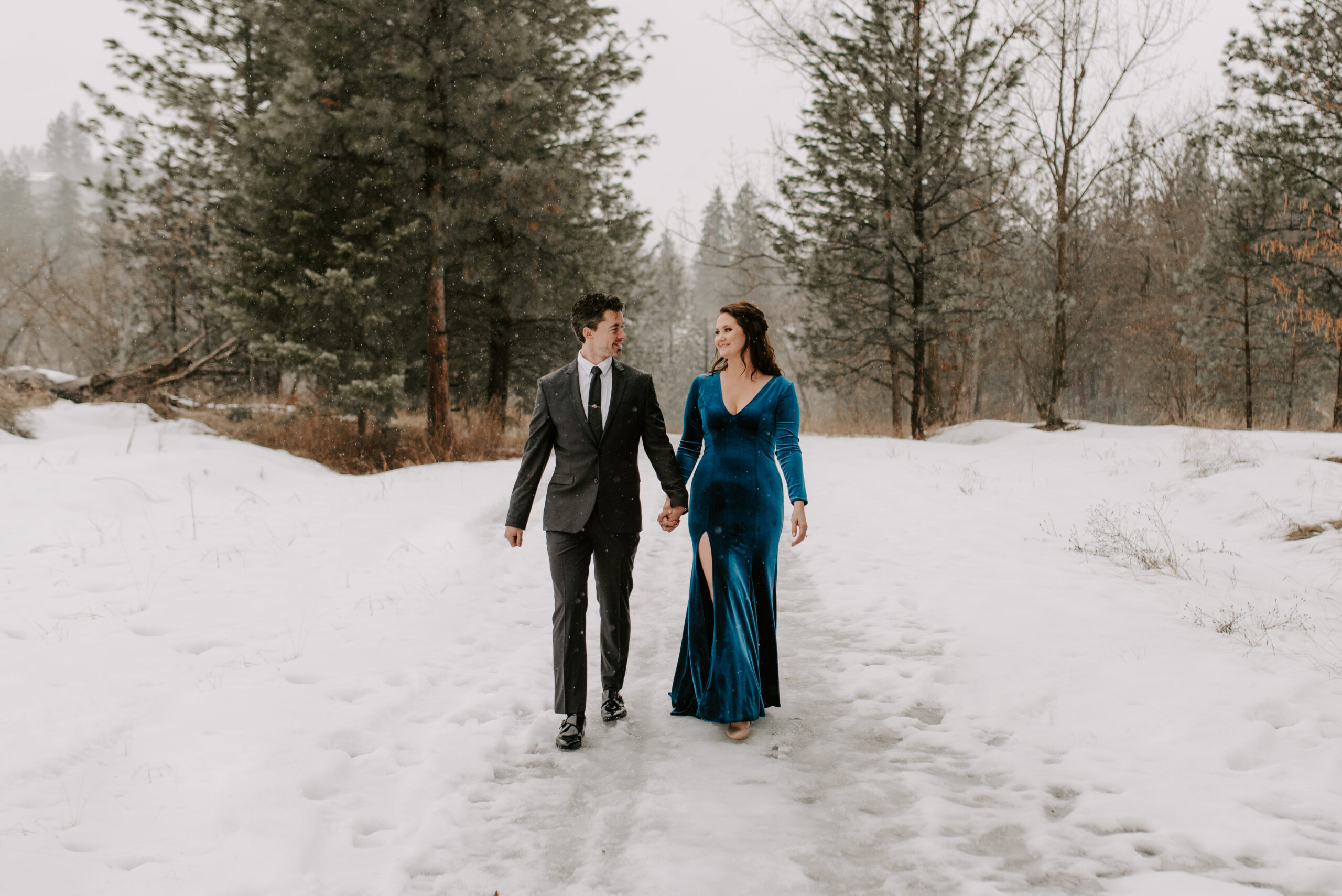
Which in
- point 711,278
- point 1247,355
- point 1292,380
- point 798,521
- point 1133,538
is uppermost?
point 711,278

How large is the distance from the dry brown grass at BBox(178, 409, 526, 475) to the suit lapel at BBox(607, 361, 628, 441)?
9.70 m

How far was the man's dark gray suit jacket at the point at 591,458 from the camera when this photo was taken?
3.79 m

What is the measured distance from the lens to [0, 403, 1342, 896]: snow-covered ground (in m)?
2.67

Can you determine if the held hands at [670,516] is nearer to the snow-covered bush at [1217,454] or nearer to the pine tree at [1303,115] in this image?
the snow-covered bush at [1217,454]

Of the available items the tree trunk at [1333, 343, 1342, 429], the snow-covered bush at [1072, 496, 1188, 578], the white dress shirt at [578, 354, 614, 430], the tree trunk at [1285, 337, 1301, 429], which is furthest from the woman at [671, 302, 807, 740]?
the tree trunk at [1285, 337, 1301, 429]

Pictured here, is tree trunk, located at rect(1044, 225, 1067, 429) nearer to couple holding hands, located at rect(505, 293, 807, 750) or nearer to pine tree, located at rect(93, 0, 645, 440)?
pine tree, located at rect(93, 0, 645, 440)

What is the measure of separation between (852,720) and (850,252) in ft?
50.9

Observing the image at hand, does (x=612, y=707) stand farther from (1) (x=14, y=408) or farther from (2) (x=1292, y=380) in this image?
(2) (x=1292, y=380)

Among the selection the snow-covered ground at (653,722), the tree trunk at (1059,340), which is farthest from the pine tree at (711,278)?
the snow-covered ground at (653,722)

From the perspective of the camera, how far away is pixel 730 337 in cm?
382

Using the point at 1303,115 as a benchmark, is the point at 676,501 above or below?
below

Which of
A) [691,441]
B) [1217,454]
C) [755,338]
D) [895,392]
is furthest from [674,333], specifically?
[755,338]

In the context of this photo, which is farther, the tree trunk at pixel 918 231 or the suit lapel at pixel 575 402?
the tree trunk at pixel 918 231

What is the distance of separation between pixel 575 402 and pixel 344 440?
439 inches
